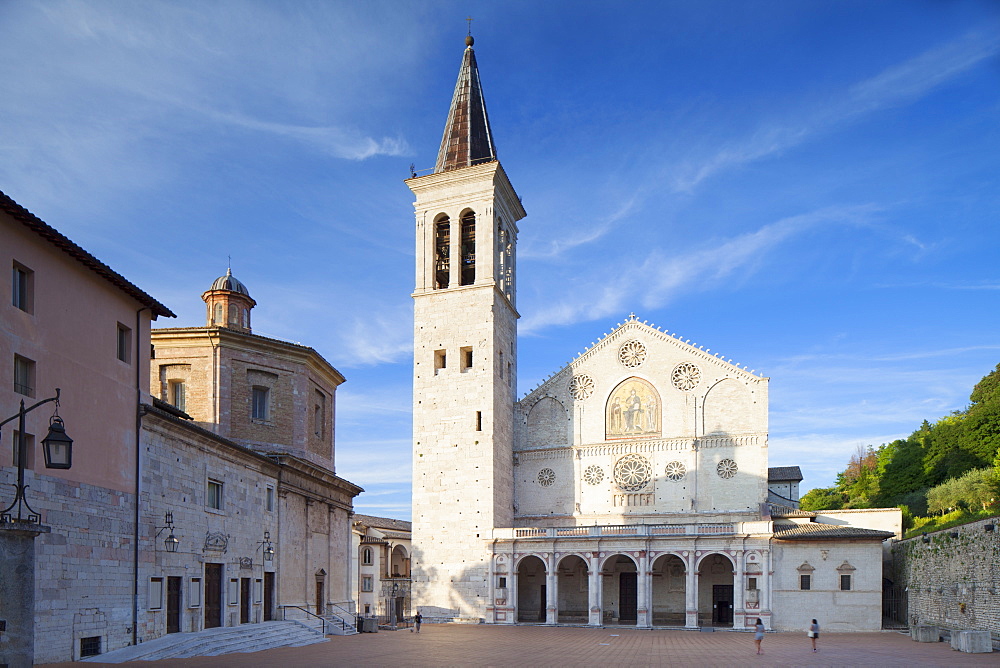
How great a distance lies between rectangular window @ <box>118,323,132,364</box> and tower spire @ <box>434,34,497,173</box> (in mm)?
31187

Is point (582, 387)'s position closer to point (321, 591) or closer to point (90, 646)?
point (321, 591)

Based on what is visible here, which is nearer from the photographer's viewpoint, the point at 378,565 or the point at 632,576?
the point at 632,576

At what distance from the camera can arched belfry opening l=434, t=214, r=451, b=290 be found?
50.6 meters

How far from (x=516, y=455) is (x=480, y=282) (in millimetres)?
10787

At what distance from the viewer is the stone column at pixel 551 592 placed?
43344 millimetres

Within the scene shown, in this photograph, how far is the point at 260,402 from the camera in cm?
3500

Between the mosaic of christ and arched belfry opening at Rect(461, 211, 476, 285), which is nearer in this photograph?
the mosaic of christ

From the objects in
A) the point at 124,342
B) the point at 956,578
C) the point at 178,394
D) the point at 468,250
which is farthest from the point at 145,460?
the point at 468,250

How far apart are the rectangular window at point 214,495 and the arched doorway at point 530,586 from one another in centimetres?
2385

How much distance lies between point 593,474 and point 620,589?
6566 millimetres

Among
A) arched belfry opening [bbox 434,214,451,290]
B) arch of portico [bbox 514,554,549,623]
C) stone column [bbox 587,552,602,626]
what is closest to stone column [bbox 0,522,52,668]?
stone column [bbox 587,552,602,626]

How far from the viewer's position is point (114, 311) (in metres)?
21.3

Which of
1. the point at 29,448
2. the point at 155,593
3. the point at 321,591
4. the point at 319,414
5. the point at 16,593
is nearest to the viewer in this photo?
the point at 16,593

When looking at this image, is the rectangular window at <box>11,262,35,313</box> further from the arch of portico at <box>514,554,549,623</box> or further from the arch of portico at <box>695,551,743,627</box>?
the arch of portico at <box>695,551,743,627</box>
